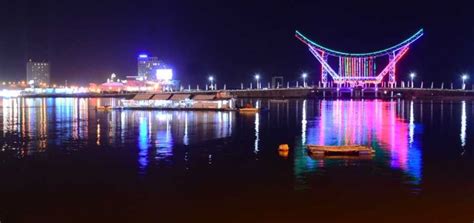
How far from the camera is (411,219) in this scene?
396 inches

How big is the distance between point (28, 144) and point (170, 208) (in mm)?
11815

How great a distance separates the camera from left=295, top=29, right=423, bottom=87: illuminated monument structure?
99500 mm

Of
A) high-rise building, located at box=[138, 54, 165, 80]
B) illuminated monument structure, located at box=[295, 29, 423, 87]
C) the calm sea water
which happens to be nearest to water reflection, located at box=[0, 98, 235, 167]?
the calm sea water

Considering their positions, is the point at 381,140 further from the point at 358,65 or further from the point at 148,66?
the point at 148,66

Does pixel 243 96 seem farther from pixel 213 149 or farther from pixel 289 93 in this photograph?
pixel 213 149

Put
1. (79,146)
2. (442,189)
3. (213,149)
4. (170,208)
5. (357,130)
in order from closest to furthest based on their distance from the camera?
(170,208)
(442,189)
(213,149)
(79,146)
(357,130)

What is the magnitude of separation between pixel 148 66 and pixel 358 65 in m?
63.4

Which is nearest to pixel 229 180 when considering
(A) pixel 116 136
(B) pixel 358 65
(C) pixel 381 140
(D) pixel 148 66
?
(C) pixel 381 140

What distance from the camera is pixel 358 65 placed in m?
106

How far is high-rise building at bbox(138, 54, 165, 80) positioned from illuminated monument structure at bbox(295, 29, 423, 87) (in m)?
49.9

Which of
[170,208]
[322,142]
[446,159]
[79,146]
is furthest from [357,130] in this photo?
[170,208]

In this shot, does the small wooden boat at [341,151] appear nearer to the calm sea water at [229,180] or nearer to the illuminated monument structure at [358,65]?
the calm sea water at [229,180]

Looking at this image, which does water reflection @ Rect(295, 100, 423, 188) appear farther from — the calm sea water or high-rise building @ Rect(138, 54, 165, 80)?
high-rise building @ Rect(138, 54, 165, 80)

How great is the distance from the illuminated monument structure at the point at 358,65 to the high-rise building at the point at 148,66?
49920 mm
